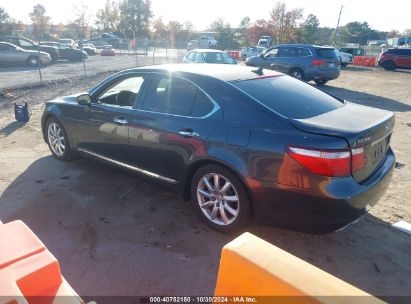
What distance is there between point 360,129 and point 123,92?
9.15 ft

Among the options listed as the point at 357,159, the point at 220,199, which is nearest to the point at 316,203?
the point at 357,159

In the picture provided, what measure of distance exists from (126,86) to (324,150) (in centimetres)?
268

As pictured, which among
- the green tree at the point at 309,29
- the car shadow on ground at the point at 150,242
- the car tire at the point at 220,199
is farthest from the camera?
the green tree at the point at 309,29

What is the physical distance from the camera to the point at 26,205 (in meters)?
3.95

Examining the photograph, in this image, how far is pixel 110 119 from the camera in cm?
427

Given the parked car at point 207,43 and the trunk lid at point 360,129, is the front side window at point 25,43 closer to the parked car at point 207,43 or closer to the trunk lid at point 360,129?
the trunk lid at point 360,129

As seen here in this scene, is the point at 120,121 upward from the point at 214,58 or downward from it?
downward

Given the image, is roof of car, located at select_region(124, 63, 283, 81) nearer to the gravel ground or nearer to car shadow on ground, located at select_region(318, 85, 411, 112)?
car shadow on ground, located at select_region(318, 85, 411, 112)

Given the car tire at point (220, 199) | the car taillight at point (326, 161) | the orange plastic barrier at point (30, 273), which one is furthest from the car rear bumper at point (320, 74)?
the orange plastic barrier at point (30, 273)

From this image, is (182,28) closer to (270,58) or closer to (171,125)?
(270,58)

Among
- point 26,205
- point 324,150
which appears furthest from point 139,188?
point 324,150

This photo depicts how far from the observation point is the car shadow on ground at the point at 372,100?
35.9ft

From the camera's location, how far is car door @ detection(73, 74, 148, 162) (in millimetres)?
4129

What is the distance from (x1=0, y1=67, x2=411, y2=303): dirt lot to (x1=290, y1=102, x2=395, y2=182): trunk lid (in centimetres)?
81
